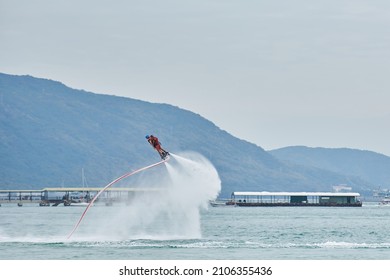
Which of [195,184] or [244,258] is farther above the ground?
[195,184]

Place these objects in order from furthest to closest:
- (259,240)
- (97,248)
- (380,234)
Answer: (380,234) < (259,240) < (97,248)

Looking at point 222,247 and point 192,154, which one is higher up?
point 192,154

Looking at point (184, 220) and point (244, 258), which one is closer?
point (244, 258)

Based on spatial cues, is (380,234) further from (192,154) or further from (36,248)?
(36,248)

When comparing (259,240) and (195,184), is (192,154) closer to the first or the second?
(195,184)

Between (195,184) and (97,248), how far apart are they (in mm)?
9770

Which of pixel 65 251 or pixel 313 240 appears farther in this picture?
pixel 313 240

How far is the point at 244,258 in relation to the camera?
77125mm

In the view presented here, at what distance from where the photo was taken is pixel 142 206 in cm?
9512

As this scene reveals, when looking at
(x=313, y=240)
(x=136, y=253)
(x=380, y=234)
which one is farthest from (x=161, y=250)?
(x=380, y=234)

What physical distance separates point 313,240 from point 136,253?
25.0m

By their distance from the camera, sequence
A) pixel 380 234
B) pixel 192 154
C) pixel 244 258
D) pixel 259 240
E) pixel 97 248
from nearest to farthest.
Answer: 1. pixel 244 258
2. pixel 97 248
3. pixel 192 154
4. pixel 259 240
5. pixel 380 234

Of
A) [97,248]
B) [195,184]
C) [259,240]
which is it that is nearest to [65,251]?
[97,248]

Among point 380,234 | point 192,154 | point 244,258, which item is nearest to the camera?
point 244,258
